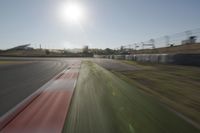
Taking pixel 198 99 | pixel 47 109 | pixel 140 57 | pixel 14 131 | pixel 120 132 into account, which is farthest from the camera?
pixel 140 57

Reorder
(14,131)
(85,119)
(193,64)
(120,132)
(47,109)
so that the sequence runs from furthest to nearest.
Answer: (193,64), (47,109), (85,119), (14,131), (120,132)

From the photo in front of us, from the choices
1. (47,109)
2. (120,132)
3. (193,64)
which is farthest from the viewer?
(193,64)

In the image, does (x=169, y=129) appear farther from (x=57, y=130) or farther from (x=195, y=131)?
(x=57, y=130)

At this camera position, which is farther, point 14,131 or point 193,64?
point 193,64

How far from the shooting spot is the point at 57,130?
475 cm

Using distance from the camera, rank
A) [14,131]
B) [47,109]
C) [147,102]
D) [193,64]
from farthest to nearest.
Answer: [193,64] → [147,102] → [47,109] → [14,131]

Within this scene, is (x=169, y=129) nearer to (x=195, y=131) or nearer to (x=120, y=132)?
(x=195, y=131)

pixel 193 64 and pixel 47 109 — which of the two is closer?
pixel 47 109

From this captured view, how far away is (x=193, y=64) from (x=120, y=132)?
63.9ft

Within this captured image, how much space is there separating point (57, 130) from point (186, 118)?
3427 mm

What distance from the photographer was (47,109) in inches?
264

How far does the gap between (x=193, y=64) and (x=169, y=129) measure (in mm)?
18763

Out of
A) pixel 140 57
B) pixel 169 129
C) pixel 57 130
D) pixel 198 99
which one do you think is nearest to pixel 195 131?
pixel 169 129

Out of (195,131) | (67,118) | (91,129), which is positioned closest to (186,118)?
(195,131)
